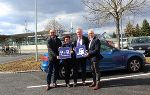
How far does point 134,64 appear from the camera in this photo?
14938mm

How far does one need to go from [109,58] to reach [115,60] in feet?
1.00

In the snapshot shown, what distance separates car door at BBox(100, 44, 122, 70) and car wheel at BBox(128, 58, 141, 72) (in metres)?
0.59

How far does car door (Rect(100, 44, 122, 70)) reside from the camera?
14.3 meters

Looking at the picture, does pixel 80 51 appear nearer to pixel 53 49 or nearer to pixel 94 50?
pixel 94 50

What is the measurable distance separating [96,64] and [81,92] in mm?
1134

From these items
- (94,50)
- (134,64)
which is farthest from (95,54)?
(134,64)

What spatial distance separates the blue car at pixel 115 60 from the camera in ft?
46.8

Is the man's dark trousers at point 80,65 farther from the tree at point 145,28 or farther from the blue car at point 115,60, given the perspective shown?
the tree at point 145,28

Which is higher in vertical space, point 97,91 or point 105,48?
point 105,48

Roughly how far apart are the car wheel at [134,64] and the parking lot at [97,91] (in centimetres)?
26

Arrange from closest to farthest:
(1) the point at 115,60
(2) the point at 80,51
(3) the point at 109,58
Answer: (2) the point at 80,51
(3) the point at 109,58
(1) the point at 115,60

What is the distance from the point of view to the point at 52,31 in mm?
11469

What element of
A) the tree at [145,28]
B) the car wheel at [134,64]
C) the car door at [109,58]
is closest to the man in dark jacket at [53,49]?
the car door at [109,58]

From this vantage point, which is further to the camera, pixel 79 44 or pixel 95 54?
pixel 79 44
